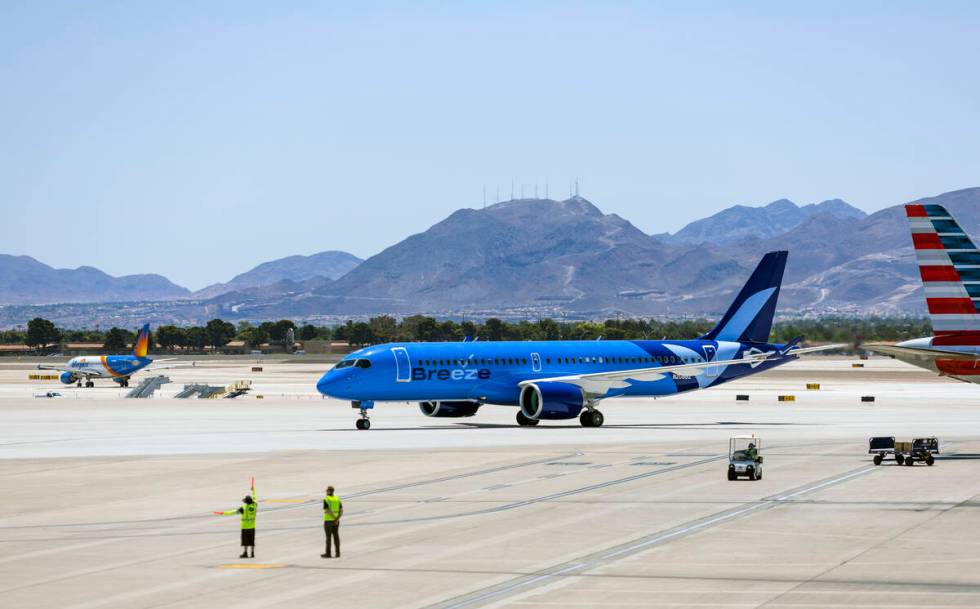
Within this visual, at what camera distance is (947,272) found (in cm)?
4662

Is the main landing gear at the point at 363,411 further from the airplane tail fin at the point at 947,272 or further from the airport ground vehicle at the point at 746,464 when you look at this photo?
the airplane tail fin at the point at 947,272

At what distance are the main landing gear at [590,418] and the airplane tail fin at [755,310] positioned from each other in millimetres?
11487

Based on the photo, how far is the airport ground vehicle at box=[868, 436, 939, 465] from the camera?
164 ft

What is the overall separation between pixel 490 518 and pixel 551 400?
3731 centimetres

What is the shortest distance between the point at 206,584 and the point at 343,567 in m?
3.14

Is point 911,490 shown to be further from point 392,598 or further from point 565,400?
point 565,400

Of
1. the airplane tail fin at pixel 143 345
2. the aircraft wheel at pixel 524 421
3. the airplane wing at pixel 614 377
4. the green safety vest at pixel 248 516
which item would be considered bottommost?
the green safety vest at pixel 248 516

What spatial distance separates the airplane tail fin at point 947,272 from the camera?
152 feet

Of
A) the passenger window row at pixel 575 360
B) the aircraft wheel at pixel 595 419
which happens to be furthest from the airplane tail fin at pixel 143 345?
the aircraft wheel at pixel 595 419

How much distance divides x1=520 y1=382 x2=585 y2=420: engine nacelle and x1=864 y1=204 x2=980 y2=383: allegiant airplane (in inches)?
1139

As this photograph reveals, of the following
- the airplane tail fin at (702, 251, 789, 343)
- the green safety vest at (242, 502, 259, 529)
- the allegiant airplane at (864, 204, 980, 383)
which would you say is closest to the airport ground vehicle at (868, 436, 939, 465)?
the allegiant airplane at (864, 204, 980, 383)

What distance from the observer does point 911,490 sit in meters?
41.8

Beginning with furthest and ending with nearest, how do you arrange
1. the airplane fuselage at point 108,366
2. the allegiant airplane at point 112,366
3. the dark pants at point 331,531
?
the airplane fuselage at point 108,366 → the allegiant airplane at point 112,366 → the dark pants at point 331,531

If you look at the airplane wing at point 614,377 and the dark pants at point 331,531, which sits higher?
the airplane wing at point 614,377
